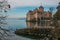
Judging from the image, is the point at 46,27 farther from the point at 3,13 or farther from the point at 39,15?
the point at 3,13

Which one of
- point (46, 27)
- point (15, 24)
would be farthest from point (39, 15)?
point (15, 24)

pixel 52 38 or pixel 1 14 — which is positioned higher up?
pixel 1 14

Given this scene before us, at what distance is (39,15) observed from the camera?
2.33 metres

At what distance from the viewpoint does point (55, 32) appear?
2.29 meters

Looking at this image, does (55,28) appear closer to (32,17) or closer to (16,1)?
(32,17)

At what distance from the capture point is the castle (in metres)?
2.31

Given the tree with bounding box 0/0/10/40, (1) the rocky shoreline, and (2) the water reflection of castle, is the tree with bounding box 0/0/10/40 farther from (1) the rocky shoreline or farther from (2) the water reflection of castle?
(2) the water reflection of castle

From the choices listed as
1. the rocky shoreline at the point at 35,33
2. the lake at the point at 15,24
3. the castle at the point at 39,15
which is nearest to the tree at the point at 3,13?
the lake at the point at 15,24

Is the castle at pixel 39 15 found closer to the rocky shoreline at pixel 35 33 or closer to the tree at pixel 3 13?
the rocky shoreline at pixel 35 33

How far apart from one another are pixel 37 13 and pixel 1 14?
0.62m

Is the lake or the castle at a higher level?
the castle

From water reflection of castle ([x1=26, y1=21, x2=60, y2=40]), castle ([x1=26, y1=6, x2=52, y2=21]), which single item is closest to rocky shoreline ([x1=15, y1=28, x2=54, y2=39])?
water reflection of castle ([x1=26, y1=21, x2=60, y2=40])

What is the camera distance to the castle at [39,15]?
231 cm

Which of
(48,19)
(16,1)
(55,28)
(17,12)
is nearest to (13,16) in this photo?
(17,12)
